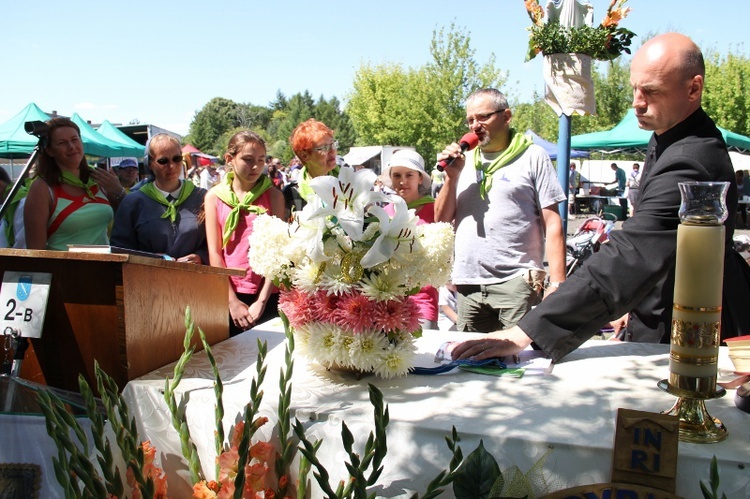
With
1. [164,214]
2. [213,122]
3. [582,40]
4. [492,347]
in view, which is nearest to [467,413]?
[492,347]

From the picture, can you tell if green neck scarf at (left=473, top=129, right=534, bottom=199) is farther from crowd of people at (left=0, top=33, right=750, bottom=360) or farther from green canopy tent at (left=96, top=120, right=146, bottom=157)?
green canopy tent at (left=96, top=120, right=146, bottom=157)

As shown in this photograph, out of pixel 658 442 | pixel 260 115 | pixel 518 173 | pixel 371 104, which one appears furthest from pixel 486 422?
pixel 260 115

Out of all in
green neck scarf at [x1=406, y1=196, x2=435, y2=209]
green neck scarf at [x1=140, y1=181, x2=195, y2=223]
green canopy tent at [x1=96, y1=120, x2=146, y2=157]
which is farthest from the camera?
green canopy tent at [x1=96, y1=120, x2=146, y2=157]

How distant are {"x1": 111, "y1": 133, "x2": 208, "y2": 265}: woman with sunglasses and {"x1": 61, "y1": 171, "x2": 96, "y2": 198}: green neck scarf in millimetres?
339

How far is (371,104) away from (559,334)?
39.1m

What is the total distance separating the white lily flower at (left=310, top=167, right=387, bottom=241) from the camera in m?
1.57

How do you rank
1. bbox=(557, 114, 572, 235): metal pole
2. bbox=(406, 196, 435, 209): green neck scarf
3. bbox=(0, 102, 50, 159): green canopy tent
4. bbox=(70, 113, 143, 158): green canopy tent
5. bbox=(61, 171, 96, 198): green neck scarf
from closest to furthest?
bbox=(61, 171, 96, 198): green neck scarf → bbox=(406, 196, 435, 209): green neck scarf → bbox=(557, 114, 572, 235): metal pole → bbox=(0, 102, 50, 159): green canopy tent → bbox=(70, 113, 143, 158): green canopy tent

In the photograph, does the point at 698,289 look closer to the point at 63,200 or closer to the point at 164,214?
the point at 164,214

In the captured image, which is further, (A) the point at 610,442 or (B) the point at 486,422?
(B) the point at 486,422

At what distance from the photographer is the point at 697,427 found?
4.16 feet

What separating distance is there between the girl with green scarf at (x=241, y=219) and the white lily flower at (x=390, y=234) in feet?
5.42

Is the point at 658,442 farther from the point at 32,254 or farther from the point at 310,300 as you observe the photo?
the point at 32,254

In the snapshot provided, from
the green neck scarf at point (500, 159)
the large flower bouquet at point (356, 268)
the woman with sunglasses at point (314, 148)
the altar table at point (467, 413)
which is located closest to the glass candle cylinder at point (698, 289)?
the altar table at point (467, 413)

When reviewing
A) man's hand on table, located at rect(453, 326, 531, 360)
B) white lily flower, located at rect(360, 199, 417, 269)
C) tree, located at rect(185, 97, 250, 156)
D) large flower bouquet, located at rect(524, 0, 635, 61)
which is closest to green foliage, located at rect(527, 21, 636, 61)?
large flower bouquet, located at rect(524, 0, 635, 61)
